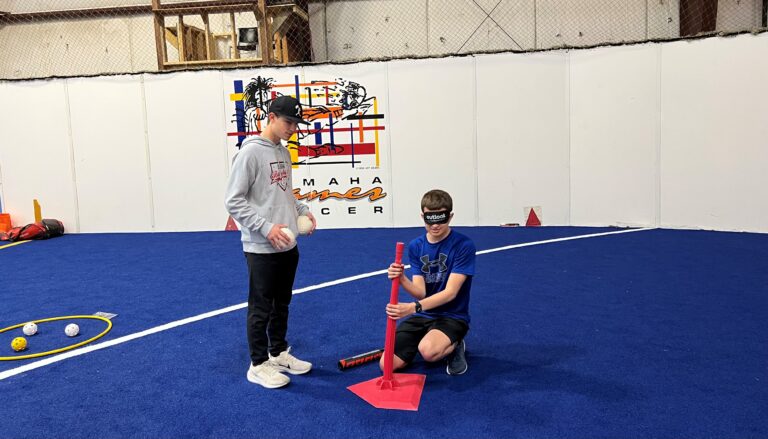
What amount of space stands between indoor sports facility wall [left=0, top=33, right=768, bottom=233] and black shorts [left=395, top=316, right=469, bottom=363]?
19.6 ft

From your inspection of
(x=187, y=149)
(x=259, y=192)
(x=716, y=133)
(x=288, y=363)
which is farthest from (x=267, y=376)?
(x=716, y=133)

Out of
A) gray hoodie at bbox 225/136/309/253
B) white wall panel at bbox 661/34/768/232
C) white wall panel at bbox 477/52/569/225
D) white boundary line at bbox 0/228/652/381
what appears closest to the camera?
gray hoodie at bbox 225/136/309/253

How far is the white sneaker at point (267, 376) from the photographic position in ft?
12.4

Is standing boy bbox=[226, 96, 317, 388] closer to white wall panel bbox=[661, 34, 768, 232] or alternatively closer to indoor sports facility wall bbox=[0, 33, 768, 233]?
indoor sports facility wall bbox=[0, 33, 768, 233]

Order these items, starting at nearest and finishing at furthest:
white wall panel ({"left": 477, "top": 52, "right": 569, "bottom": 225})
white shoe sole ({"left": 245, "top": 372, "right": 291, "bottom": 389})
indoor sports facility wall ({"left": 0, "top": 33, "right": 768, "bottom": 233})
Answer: white shoe sole ({"left": 245, "top": 372, "right": 291, "bottom": 389}) → indoor sports facility wall ({"left": 0, "top": 33, "right": 768, "bottom": 233}) → white wall panel ({"left": 477, "top": 52, "right": 569, "bottom": 225})

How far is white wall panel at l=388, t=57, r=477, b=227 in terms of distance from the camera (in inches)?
384

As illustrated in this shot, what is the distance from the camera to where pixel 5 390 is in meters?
3.82

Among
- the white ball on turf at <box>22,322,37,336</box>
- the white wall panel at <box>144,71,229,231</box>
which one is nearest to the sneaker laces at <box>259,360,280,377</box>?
the white ball on turf at <box>22,322,37,336</box>

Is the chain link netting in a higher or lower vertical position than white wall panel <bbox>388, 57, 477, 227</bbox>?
higher

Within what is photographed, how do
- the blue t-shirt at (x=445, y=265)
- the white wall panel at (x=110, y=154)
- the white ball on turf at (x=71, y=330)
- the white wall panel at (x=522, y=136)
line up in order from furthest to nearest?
the white wall panel at (x=110, y=154) < the white wall panel at (x=522, y=136) < the white ball on turf at (x=71, y=330) < the blue t-shirt at (x=445, y=265)

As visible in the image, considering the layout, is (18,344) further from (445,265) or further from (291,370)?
(445,265)

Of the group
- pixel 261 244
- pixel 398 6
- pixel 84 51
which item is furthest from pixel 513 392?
pixel 84 51

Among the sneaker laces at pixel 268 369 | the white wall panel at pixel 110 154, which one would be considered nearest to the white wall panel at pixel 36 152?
the white wall panel at pixel 110 154

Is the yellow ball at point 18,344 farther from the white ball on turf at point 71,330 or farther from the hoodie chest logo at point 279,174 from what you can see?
the hoodie chest logo at point 279,174
